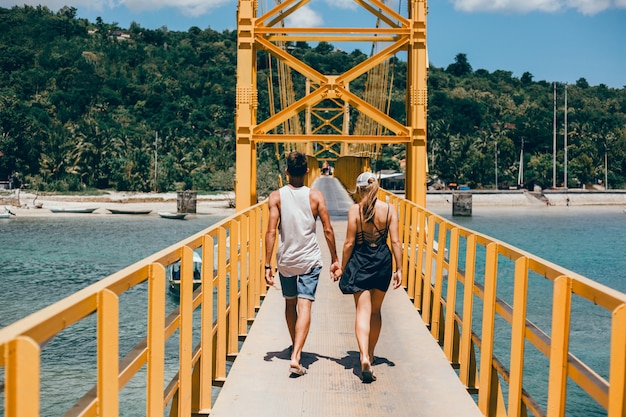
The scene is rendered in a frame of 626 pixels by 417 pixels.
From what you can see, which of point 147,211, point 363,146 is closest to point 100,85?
point 147,211

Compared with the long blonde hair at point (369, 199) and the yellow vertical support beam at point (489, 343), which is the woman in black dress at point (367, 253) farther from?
the yellow vertical support beam at point (489, 343)

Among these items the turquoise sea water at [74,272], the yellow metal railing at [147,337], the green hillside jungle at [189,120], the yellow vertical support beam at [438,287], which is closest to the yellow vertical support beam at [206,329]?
the yellow metal railing at [147,337]

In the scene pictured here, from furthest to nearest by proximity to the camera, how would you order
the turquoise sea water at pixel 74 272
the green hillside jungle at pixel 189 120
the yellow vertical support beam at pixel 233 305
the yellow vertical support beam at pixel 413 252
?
the green hillside jungle at pixel 189 120
the turquoise sea water at pixel 74 272
the yellow vertical support beam at pixel 413 252
the yellow vertical support beam at pixel 233 305

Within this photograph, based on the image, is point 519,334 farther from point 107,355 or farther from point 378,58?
point 378,58

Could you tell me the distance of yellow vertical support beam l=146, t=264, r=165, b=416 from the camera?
3.54 meters

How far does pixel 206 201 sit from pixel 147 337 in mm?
75751

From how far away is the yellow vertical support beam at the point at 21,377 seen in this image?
75.2 inches

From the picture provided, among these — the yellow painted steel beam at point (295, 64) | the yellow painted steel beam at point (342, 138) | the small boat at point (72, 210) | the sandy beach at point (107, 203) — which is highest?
the yellow painted steel beam at point (295, 64)

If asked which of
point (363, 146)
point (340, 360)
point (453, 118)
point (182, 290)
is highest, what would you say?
point (453, 118)

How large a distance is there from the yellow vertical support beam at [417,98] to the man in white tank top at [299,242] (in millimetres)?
9228

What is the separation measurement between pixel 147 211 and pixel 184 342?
68.0 metres

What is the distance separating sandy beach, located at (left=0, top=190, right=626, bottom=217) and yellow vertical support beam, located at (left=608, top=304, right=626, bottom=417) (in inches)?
2616

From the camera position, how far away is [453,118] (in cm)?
10956

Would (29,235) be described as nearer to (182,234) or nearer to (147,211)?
(182,234)
